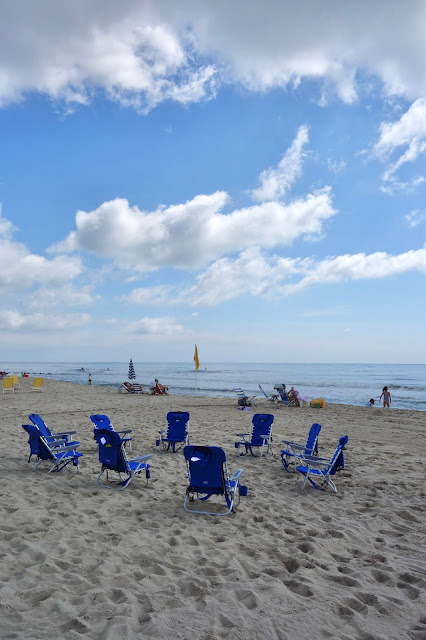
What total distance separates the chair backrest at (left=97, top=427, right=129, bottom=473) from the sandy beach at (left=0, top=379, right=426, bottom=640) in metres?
0.37

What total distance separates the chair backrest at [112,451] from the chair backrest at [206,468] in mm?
1254

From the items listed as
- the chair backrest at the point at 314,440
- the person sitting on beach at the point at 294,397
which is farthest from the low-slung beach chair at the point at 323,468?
the person sitting on beach at the point at 294,397

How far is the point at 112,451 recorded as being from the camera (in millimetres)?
6000

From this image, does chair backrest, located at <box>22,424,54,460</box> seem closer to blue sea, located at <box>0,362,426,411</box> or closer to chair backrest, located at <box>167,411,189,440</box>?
chair backrest, located at <box>167,411,189,440</box>

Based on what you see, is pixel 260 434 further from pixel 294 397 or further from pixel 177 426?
pixel 294 397

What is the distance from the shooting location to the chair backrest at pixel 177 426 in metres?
8.67

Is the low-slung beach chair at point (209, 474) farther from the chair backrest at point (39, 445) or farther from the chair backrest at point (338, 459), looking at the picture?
the chair backrest at point (39, 445)

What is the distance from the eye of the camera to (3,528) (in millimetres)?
4242

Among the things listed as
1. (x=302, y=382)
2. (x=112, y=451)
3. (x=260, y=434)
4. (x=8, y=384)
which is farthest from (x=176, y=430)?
(x=302, y=382)

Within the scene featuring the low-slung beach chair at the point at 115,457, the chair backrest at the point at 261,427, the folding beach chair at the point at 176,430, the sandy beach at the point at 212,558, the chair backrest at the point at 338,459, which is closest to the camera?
the sandy beach at the point at 212,558

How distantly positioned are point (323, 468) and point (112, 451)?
3.37 meters

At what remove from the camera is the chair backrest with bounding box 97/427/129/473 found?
589cm

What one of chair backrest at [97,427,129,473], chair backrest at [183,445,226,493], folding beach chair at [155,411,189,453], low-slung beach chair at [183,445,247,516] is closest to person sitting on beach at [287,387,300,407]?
folding beach chair at [155,411,189,453]

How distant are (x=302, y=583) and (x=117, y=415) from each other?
470 inches
